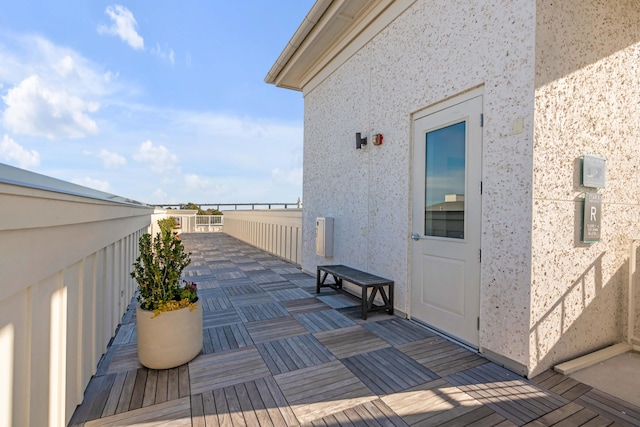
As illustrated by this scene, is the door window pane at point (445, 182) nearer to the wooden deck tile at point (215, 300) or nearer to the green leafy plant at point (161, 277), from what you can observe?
the green leafy plant at point (161, 277)

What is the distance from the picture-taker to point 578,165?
2.27 m

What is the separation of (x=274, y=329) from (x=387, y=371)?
121cm

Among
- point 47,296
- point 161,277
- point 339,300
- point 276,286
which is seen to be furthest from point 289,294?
point 47,296

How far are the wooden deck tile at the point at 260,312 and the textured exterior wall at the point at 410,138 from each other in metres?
1.26

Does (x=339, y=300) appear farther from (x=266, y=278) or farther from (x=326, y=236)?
(x=266, y=278)

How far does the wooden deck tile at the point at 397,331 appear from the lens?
2.69 metres

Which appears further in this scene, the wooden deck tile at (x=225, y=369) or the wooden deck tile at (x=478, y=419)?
the wooden deck tile at (x=225, y=369)

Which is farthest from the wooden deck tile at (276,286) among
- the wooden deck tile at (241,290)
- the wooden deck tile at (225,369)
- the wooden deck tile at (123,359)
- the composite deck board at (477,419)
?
the composite deck board at (477,419)

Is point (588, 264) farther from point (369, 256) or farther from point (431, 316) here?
point (369, 256)

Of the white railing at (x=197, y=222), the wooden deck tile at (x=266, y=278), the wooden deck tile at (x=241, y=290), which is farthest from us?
the white railing at (x=197, y=222)

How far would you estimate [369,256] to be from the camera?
3.85 meters

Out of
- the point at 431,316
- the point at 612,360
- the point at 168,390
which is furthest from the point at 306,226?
the point at 612,360

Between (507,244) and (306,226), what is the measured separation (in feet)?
12.6

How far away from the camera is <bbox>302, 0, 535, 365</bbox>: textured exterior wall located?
2.13 meters
